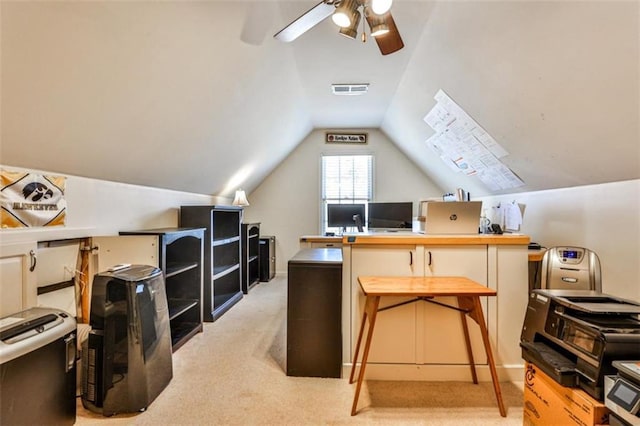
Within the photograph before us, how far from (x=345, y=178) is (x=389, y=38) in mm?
3691

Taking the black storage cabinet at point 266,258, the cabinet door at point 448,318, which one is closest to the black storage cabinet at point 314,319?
the cabinet door at point 448,318

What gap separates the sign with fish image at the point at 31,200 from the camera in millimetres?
1684

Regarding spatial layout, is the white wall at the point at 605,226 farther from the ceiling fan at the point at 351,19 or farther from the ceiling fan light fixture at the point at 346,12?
the ceiling fan light fixture at the point at 346,12

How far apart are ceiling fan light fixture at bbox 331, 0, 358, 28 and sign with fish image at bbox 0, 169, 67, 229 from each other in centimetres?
207

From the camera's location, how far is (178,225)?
3.46 meters

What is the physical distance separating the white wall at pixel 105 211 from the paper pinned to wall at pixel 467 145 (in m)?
3.09

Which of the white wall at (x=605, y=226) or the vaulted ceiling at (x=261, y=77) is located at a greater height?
the vaulted ceiling at (x=261, y=77)

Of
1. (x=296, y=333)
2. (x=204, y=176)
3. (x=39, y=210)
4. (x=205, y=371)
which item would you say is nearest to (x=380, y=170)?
(x=204, y=176)

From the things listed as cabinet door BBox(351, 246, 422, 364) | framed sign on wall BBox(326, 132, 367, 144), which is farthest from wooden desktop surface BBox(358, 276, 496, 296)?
framed sign on wall BBox(326, 132, 367, 144)

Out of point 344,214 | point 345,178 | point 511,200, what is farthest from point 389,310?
point 345,178

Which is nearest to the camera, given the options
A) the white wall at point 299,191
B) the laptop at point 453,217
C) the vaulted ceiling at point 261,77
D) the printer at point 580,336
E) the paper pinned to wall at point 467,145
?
the printer at point 580,336

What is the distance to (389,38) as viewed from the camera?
1907 mm

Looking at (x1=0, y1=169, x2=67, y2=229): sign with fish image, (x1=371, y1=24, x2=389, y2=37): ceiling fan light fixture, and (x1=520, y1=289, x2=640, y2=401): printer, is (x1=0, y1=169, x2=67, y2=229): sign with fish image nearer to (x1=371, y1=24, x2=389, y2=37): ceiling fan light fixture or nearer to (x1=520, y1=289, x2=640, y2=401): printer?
(x1=371, y1=24, x2=389, y2=37): ceiling fan light fixture

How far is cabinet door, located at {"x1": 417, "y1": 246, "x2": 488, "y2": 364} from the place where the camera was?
2.13m
